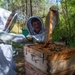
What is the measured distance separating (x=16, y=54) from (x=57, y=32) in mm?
1223

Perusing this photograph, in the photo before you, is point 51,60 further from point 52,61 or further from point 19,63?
point 19,63

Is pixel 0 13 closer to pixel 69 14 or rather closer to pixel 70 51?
pixel 69 14

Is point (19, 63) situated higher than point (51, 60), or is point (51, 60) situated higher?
point (51, 60)

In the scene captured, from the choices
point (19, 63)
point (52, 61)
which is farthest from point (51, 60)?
point (19, 63)

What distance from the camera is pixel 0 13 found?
8.95 metres

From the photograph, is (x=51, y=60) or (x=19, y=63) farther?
(x=19, y=63)

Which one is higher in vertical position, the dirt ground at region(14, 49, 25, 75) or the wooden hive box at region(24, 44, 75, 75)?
the wooden hive box at region(24, 44, 75, 75)

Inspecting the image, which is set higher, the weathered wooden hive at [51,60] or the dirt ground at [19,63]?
the weathered wooden hive at [51,60]

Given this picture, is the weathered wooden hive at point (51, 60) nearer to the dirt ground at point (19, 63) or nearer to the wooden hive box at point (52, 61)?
the wooden hive box at point (52, 61)

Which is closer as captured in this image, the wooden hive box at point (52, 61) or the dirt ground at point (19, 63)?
the wooden hive box at point (52, 61)

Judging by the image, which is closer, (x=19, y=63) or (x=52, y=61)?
(x=52, y=61)

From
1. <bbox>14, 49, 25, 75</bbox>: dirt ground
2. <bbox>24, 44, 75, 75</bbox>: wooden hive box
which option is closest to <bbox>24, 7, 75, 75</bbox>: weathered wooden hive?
<bbox>24, 44, 75, 75</bbox>: wooden hive box

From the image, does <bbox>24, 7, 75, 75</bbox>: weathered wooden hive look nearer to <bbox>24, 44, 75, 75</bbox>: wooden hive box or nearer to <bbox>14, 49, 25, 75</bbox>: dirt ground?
<bbox>24, 44, 75, 75</bbox>: wooden hive box

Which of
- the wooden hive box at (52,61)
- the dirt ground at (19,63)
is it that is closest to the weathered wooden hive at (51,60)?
the wooden hive box at (52,61)
